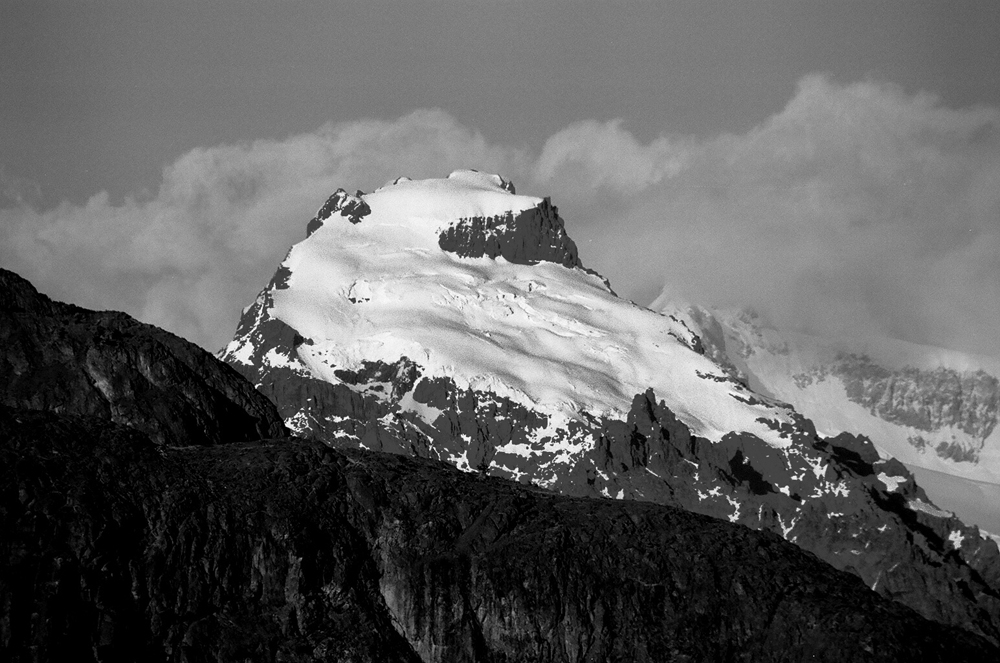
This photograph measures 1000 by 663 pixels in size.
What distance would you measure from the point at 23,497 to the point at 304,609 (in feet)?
76.0

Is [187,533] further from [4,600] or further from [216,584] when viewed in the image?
[4,600]

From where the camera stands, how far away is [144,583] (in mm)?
195375

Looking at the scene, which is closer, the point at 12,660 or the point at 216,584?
the point at 12,660

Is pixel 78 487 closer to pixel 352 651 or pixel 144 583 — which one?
pixel 144 583

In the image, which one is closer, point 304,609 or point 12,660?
point 12,660

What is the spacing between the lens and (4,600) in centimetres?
18588

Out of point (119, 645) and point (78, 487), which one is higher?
point (78, 487)

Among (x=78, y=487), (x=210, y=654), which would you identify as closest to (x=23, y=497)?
(x=78, y=487)

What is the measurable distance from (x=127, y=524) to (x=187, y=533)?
4.92 m

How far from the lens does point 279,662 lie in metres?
194

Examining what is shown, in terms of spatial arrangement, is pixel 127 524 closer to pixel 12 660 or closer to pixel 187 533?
pixel 187 533

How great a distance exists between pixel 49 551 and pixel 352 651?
2435 centimetres

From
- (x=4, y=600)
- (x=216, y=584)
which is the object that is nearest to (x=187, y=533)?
(x=216, y=584)

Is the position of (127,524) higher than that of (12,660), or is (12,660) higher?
(127,524)
